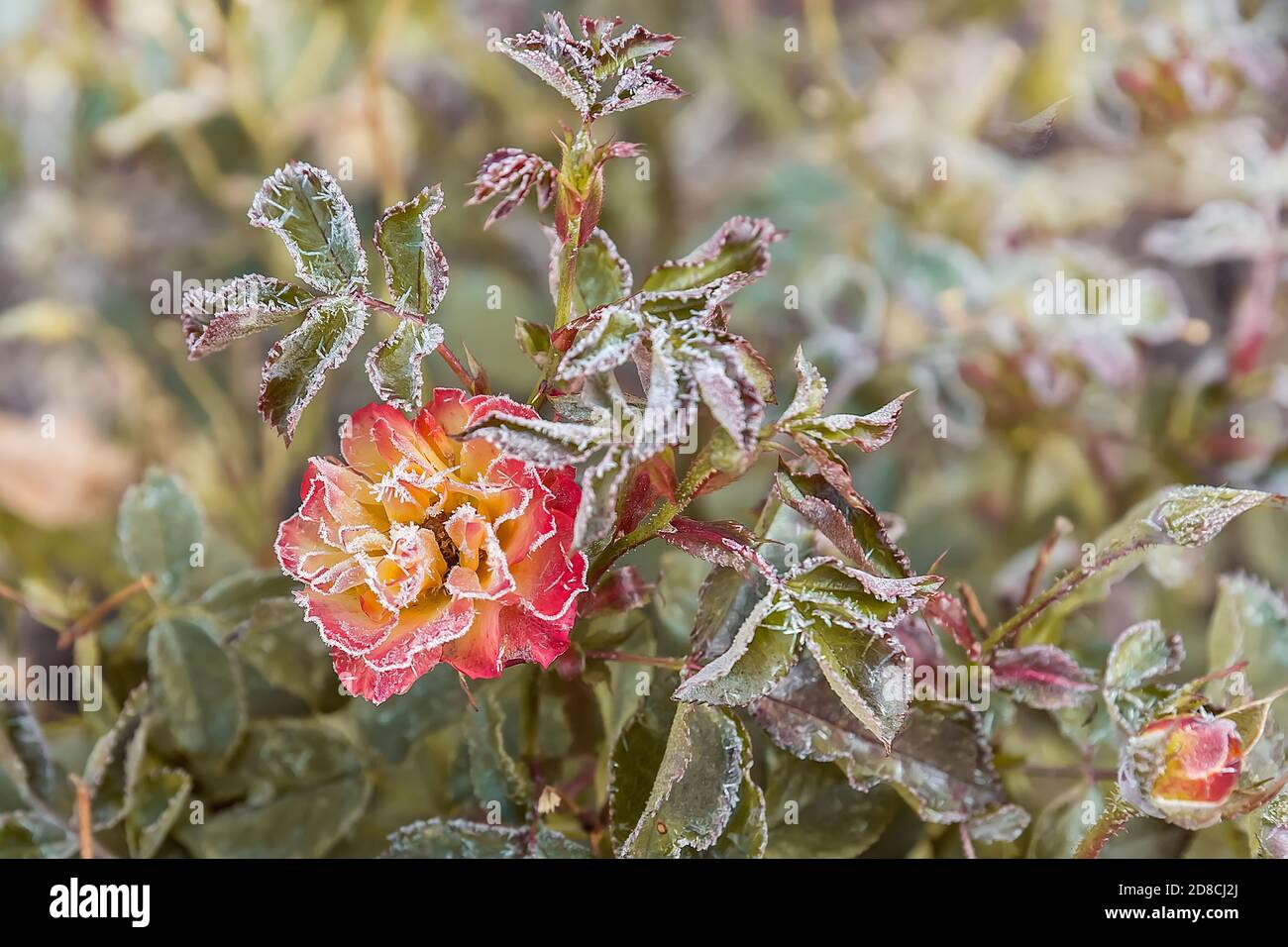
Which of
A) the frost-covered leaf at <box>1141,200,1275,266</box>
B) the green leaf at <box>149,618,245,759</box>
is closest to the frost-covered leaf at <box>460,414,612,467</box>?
the green leaf at <box>149,618,245,759</box>

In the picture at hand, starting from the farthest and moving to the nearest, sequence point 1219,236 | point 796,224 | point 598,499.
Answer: point 796,224 < point 1219,236 < point 598,499

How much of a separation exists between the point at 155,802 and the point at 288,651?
0.25 ft

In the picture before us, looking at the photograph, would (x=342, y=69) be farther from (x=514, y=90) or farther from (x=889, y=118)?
(x=889, y=118)

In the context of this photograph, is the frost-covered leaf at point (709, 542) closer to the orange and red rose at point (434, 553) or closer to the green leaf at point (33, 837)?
the orange and red rose at point (434, 553)

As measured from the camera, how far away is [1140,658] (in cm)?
36

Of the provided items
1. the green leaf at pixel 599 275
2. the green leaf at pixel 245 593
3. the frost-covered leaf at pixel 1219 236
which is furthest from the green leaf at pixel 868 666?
the frost-covered leaf at pixel 1219 236

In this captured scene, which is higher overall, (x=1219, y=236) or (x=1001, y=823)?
(x=1219, y=236)

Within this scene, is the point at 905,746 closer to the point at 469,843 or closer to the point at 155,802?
the point at 469,843

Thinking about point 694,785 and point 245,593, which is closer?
point 694,785

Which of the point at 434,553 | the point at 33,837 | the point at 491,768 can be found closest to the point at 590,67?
the point at 434,553

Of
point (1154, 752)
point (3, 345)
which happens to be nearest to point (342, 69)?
point (3, 345)

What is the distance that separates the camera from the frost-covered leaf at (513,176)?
0.96ft

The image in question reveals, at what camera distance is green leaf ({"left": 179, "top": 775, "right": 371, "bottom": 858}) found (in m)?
0.42

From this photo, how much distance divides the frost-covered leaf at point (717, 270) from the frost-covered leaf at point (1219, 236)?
409 mm
